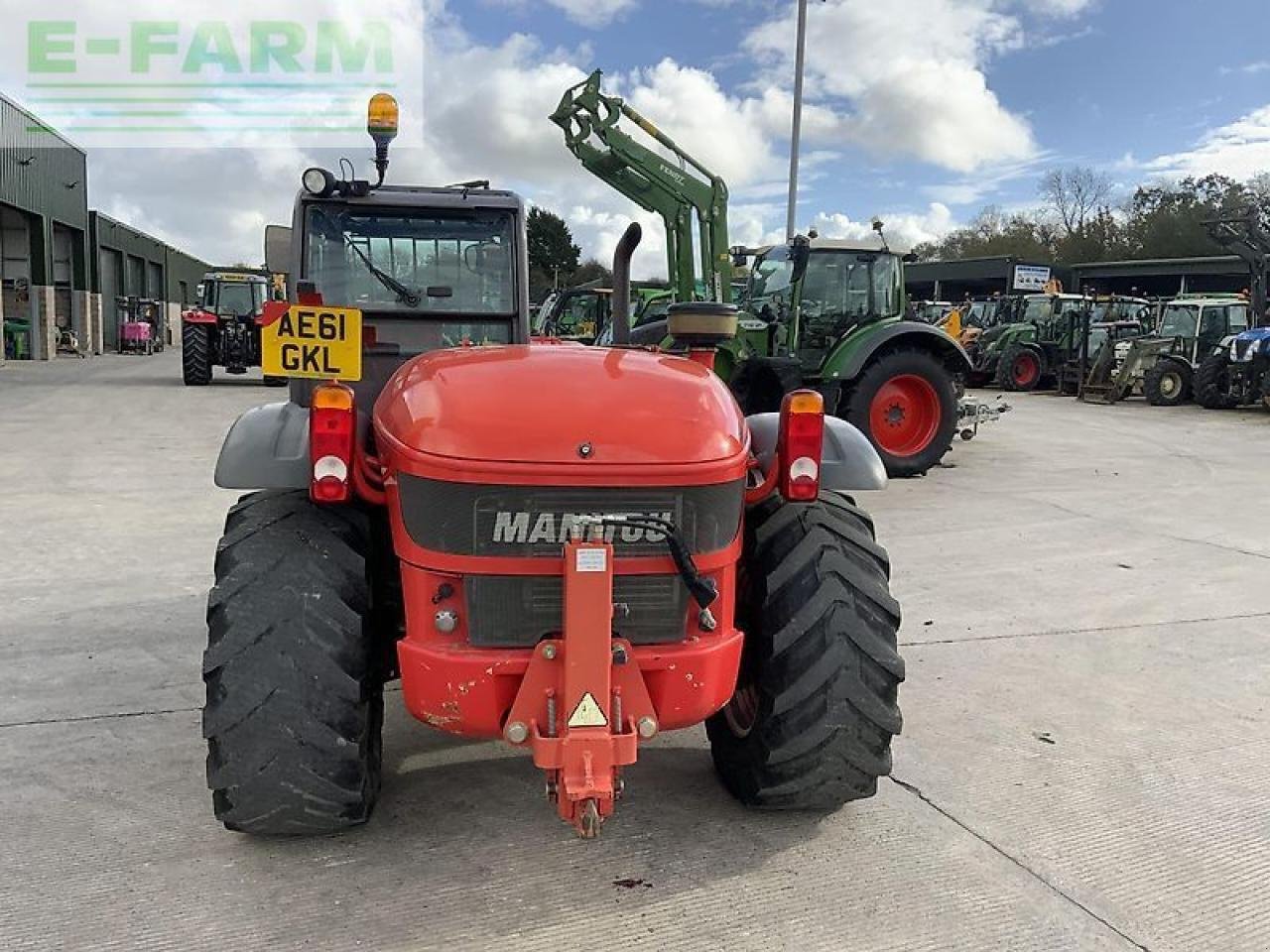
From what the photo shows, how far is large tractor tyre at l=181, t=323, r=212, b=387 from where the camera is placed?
19422 millimetres

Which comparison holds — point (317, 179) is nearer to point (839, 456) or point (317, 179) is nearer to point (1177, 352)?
point (839, 456)

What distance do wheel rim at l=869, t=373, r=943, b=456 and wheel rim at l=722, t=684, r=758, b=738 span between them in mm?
7402

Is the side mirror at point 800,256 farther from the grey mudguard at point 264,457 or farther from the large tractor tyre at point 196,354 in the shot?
the large tractor tyre at point 196,354

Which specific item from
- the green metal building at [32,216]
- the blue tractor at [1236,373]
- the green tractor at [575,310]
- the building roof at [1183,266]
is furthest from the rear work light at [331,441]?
the building roof at [1183,266]

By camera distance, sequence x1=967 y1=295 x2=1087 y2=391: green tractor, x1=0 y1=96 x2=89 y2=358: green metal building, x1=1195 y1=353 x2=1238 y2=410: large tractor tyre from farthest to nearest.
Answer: x1=0 y1=96 x2=89 y2=358: green metal building → x1=967 y1=295 x2=1087 y2=391: green tractor → x1=1195 y1=353 x2=1238 y2=410: large tractor tyre

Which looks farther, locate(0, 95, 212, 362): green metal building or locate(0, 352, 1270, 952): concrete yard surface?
locate(0, 95, 212, 362): green metal building

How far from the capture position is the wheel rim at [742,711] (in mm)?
3131

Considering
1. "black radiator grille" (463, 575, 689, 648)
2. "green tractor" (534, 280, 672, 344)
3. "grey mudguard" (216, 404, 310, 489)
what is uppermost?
"green tractor" (534, 280, 672, 344)

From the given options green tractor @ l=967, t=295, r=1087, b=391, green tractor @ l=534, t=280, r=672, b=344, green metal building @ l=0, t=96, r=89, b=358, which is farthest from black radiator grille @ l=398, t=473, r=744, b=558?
green metal building @ l=0, t=96, r=89, b=358

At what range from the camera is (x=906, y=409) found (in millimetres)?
10555

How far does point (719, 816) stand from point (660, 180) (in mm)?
8880

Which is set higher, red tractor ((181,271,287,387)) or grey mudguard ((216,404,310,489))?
red tractor ((181,271,287,387))

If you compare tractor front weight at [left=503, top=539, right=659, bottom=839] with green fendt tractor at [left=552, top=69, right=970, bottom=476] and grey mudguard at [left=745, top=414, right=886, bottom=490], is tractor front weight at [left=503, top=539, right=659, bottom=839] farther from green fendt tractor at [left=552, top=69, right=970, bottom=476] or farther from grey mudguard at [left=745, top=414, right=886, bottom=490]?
green fendt tractor at [left=552, top=69, right=970, bottom=476]

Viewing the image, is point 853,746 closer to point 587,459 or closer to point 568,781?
point 568,781
